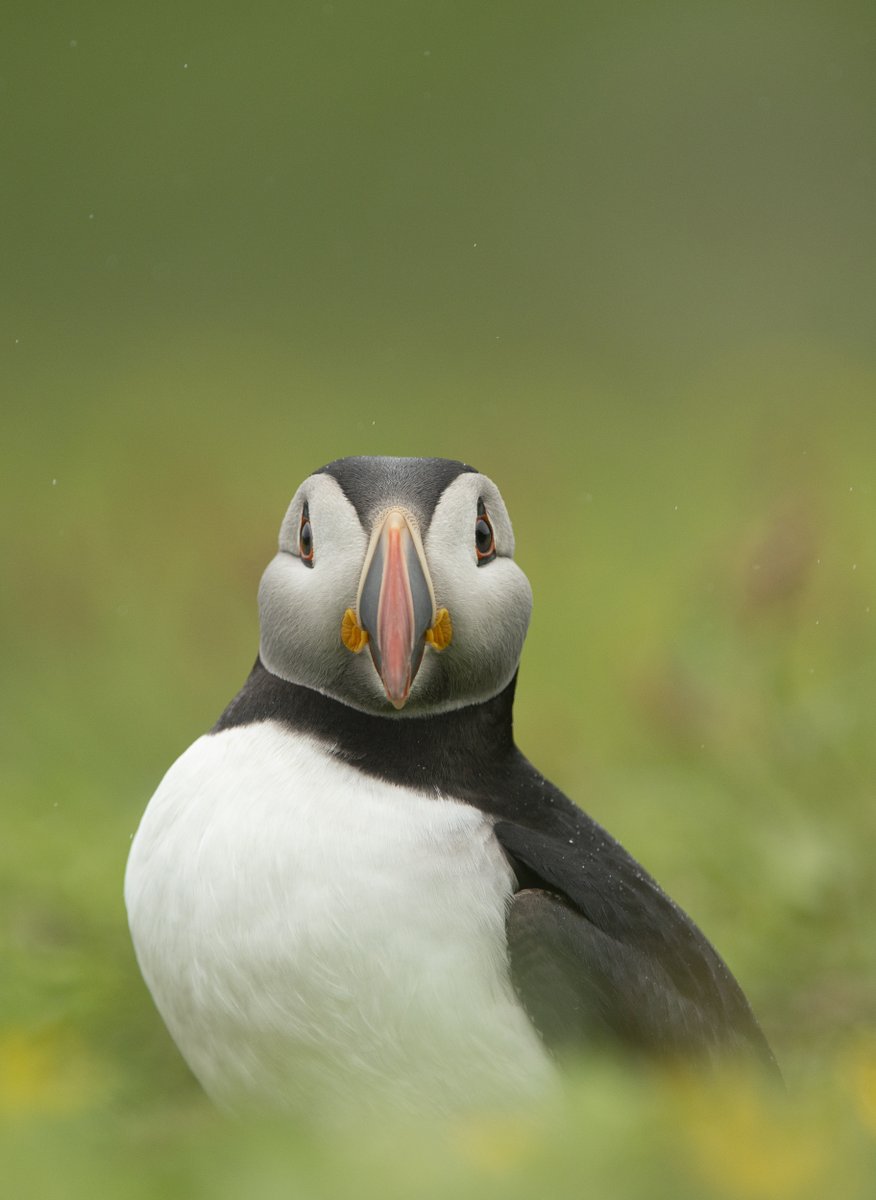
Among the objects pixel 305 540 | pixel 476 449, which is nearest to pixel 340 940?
pixel 305 540

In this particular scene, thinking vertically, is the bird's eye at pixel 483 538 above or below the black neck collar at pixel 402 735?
above

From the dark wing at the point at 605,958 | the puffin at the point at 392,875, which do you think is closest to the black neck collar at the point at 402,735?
the puffin at the point at 392,875

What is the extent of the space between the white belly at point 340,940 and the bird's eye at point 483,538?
0.40 metres

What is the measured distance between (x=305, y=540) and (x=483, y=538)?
0.28m

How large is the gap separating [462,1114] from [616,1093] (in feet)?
3.39

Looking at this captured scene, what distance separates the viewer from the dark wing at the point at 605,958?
238 cm

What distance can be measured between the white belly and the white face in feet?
0.44

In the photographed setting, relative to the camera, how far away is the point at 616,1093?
57.2 inches

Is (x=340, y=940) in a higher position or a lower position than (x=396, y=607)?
lower

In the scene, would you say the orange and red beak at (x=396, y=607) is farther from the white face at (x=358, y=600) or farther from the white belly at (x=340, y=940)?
the white belly at (x=340, y=940)

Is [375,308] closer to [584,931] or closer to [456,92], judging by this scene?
[456,92]

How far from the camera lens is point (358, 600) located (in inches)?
93.9

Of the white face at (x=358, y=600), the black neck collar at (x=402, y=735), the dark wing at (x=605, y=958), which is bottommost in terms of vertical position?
the dark wing at (x=605, y=958)

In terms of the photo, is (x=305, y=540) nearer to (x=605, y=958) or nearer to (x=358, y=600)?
(x=358, y=600)
